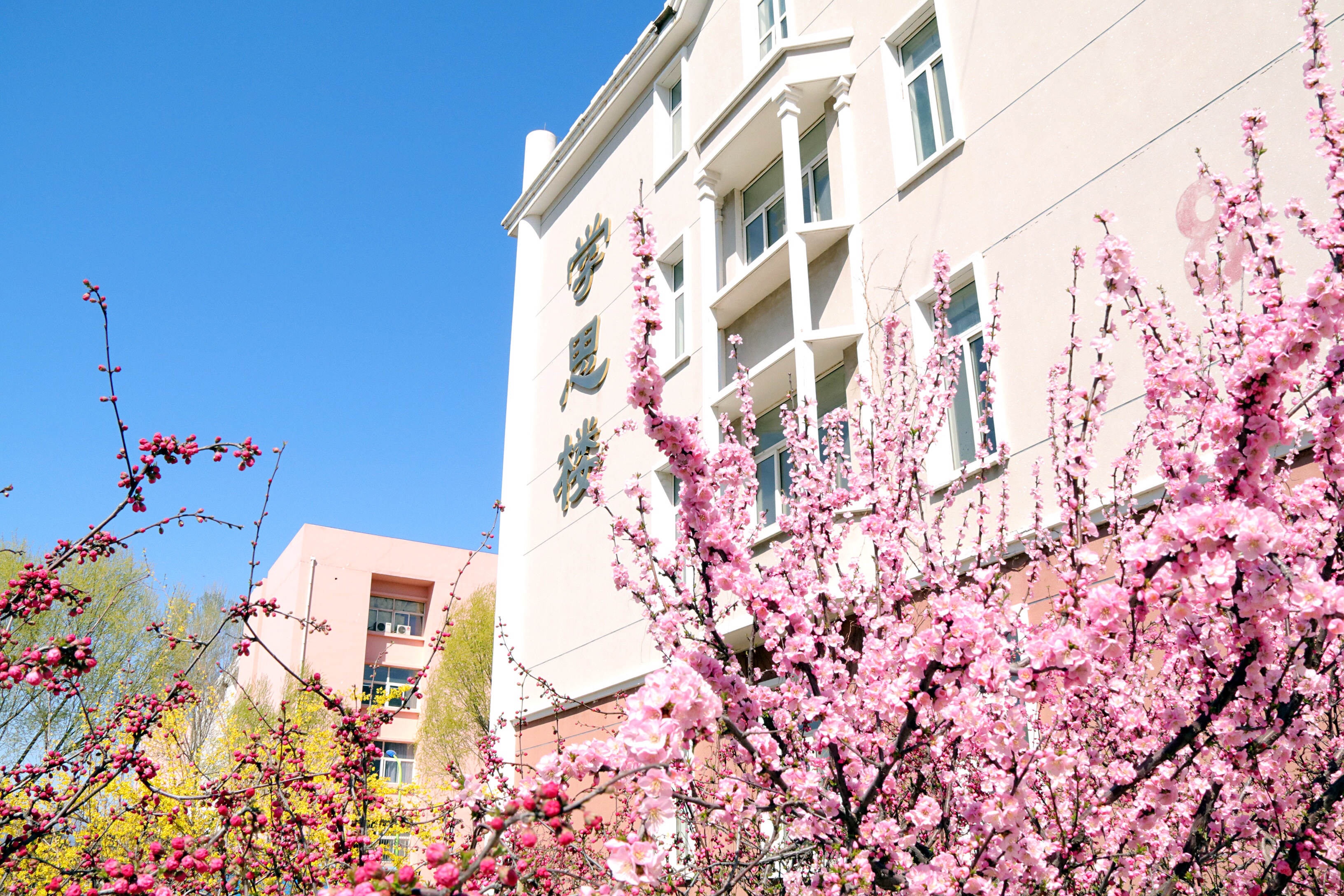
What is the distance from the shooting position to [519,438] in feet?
50.9

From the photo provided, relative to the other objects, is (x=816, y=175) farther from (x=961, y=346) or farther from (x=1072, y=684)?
(x=1072, y=684)

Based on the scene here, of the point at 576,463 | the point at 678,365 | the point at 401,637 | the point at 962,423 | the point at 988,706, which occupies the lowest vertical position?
the point at 988,706

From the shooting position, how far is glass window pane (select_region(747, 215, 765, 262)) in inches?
455

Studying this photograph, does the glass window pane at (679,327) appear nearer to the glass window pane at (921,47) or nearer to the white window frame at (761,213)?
the white window frame at (761,213)

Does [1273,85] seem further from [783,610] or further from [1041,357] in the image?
[783,610]

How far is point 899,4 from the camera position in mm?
9484

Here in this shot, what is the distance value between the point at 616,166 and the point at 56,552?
494 inches

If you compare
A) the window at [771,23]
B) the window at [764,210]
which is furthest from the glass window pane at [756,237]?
the window at [771,23]

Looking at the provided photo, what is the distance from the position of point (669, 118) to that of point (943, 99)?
573 cm

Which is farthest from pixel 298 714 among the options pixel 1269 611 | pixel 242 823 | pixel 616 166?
pixel 1269 611

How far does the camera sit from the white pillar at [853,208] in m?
8.88

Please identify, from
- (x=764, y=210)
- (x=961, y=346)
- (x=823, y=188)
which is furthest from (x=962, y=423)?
(x=764, y=210)

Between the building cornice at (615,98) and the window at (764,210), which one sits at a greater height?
the building cornice at (615,98)

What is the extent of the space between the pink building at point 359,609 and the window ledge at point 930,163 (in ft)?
74.4
